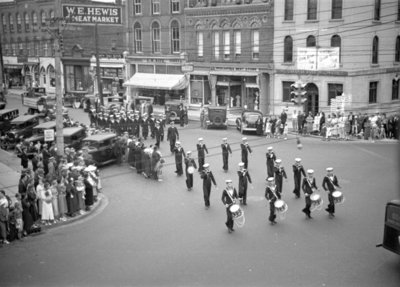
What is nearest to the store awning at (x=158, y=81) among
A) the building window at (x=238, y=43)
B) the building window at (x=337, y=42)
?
the building window at (x=238, y=43)

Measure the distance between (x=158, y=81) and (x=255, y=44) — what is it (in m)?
11.1

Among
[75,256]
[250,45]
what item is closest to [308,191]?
[75,256]

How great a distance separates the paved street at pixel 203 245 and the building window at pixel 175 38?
27.6m

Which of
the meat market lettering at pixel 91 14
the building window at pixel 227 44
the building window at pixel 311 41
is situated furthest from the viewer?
the building window at pixel 227 44

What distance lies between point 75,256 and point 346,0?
2836 cm

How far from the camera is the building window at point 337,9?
3534cm

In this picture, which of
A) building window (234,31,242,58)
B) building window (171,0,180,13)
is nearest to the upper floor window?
building window (171,0,180,13)

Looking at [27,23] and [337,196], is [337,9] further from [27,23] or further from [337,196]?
[27,23]

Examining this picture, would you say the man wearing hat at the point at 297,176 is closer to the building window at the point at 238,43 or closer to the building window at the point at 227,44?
the building window at the point at 238,43

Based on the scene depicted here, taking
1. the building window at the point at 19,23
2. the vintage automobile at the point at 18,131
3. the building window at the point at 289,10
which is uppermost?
the building window at the point at 19,23

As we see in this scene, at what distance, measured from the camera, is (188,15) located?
149 feet

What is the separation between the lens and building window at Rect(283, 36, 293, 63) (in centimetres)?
3839

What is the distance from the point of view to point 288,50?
38625 mm

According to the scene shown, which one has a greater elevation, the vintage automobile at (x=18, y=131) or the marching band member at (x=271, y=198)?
the vintage automobile at (x=18, y=131)
